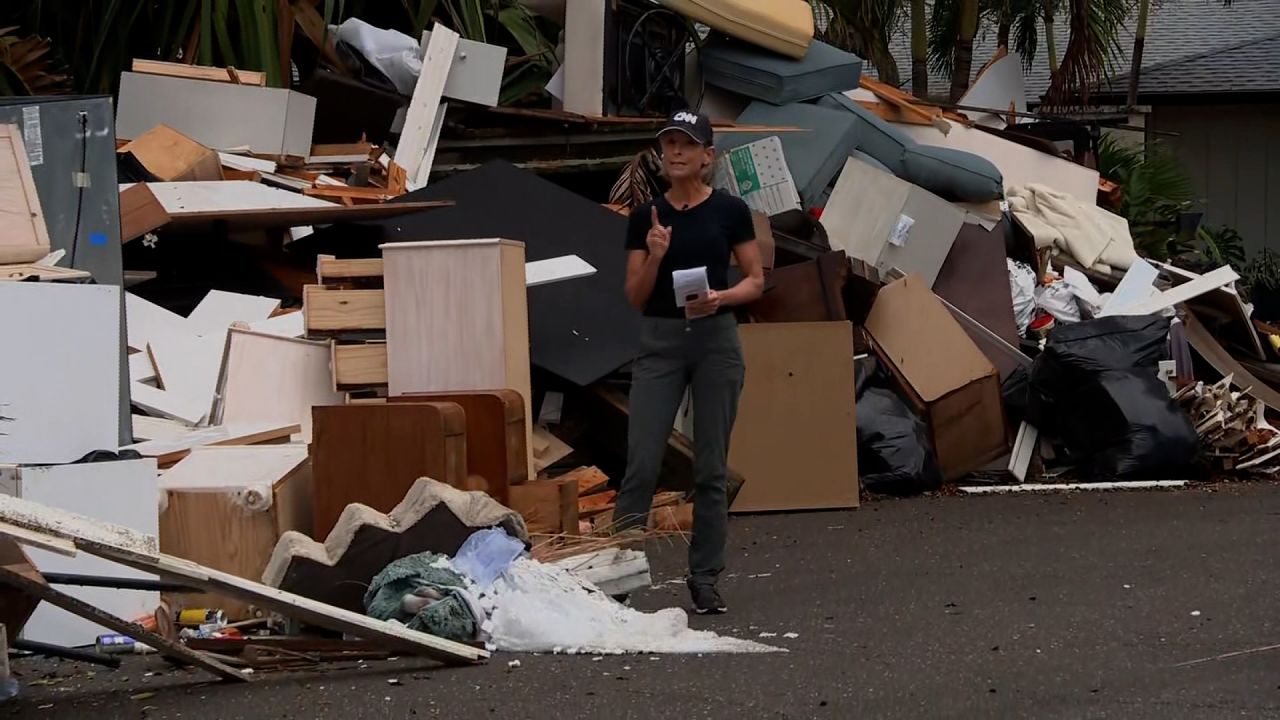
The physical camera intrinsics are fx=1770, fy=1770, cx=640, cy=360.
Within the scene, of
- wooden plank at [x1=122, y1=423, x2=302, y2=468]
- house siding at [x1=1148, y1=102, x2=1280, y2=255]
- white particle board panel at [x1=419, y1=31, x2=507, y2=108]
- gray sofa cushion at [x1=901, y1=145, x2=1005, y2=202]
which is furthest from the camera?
house siding at [x1=1148, y1=102, x2=1280, y2=255]

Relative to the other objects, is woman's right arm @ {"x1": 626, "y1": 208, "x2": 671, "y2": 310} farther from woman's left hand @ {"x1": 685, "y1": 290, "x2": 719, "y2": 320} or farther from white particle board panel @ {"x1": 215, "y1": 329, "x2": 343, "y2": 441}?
white particle board panel @ {"x1": 215, "y1": 329, "x2": 343, "y2": 441}

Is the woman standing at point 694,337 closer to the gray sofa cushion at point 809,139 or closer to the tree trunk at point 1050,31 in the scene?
the gray sofa cushion at point 809,139

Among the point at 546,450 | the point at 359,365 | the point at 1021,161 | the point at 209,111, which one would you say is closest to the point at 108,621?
the point at 359,365

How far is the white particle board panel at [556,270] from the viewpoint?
8531 mm

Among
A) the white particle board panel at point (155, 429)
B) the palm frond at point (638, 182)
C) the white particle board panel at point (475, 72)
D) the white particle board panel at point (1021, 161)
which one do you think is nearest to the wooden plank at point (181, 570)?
the white particle board panel at point (155, 429)

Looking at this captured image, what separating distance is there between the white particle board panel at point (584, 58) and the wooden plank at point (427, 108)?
1123mm

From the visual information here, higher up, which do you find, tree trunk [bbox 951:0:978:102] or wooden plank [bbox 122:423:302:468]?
tree trunk [bbox 951:0:978:102]

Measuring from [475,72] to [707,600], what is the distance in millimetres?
5938

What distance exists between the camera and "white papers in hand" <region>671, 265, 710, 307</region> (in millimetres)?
5688

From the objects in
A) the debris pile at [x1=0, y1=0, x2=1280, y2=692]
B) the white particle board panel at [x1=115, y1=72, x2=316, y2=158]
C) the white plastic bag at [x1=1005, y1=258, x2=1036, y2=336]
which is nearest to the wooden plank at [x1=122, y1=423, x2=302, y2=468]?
the debris pile at [x1=0, y1=0, x2=1280, y2=692]

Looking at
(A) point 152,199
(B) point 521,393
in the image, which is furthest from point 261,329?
(B) point 521,393

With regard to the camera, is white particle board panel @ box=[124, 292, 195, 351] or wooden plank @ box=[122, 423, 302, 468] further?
white particle board panel @ box=[124, 292, 195, 351]

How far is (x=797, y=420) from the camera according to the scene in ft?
29.3

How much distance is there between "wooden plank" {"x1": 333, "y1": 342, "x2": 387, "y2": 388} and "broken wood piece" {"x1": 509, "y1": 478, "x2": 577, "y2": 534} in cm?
130
